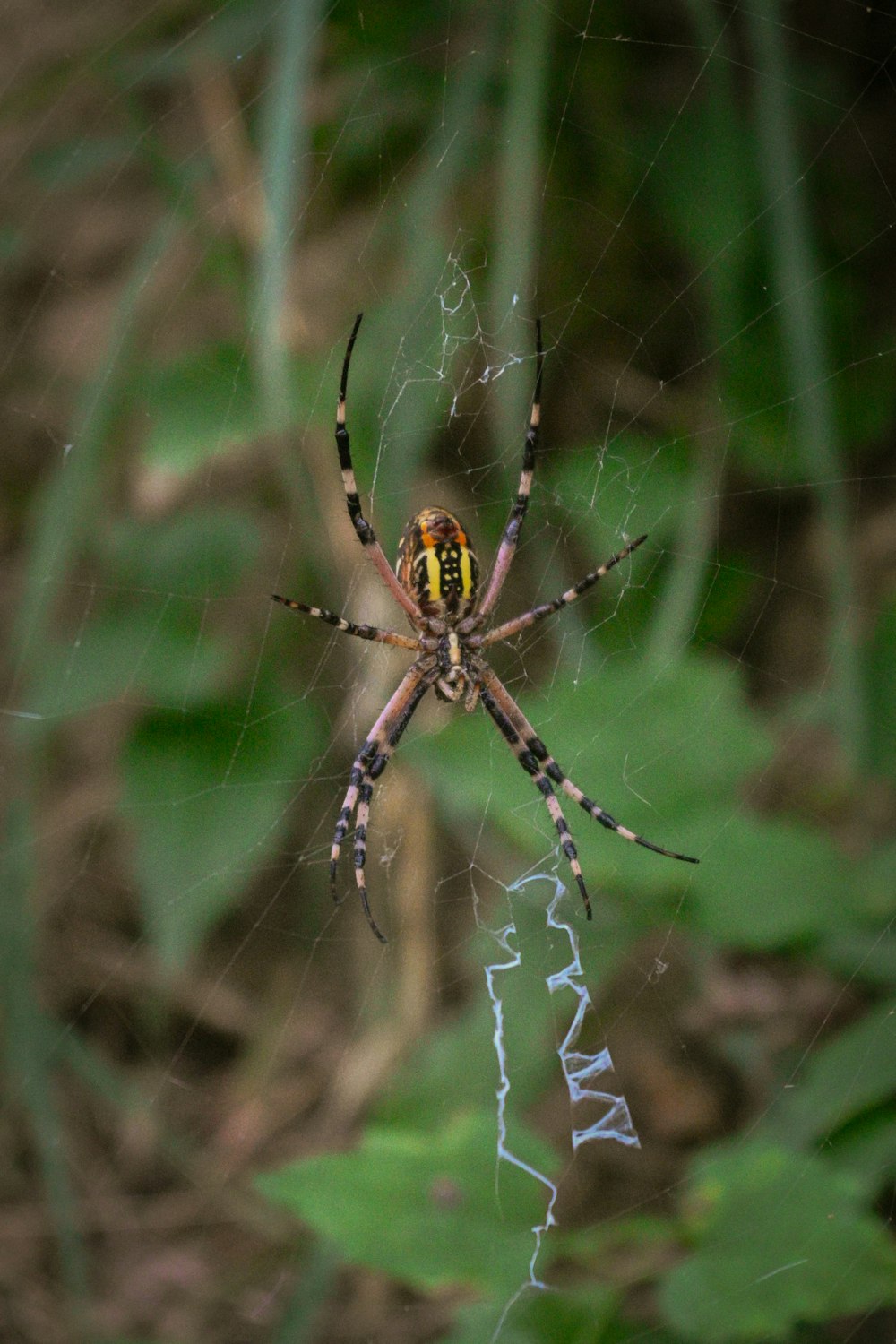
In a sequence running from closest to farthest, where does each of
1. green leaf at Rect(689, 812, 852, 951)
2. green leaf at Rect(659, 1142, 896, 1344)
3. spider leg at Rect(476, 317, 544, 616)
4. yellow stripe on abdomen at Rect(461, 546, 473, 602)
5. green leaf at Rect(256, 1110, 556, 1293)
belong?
green leaf at Rect(659, 1142, 896, 1344) < green leaf at Rect(256, 1110, 556, 1293) < green leaf at Rect(689, 812, 852, 951) < spider leg at Rect(476, 317, 544, 616) < yellow stripe on abdomen at Rect(461, 546, 473, 602)

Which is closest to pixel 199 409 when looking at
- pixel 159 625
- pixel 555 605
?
pixel 159 625

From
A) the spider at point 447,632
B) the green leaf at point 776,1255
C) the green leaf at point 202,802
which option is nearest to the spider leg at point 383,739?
the spider at point 447,632

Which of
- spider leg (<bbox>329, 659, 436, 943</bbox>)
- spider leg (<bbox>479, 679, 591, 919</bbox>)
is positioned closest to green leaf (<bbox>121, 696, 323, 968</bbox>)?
spider leg (<bbox>329, 659, 436, 943</bbox>)

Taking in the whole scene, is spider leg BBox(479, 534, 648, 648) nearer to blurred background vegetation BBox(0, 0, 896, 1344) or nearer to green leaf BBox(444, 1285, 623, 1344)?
blurred background vegetation BBox(0, 0, 896, 1344)

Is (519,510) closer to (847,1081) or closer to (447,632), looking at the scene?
(447,632)

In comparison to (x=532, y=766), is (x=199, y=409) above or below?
above

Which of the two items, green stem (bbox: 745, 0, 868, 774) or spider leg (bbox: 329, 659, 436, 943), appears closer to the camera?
green stem (bbox: 745, 0, 868, 774)

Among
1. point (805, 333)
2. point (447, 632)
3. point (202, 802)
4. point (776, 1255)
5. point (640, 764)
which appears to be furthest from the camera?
point (202, 802)
